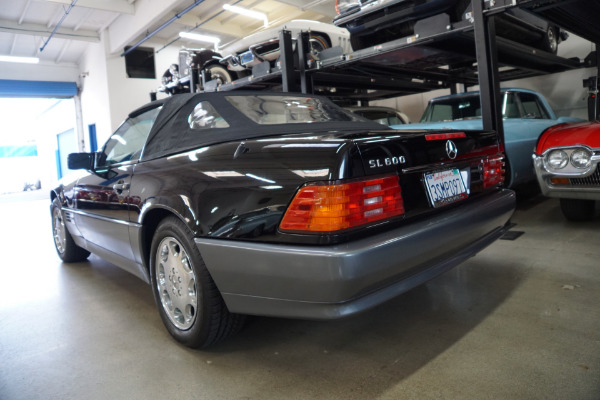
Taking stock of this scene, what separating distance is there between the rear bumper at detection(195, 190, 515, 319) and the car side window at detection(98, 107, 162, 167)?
3.44 feet

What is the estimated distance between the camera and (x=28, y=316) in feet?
7.91

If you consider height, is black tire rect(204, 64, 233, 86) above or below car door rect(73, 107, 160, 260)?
above

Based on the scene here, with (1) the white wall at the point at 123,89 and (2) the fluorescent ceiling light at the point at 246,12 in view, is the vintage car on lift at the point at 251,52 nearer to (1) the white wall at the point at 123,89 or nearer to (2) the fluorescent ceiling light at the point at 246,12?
(2) the fluorescent ceiling light at the point at 246,12

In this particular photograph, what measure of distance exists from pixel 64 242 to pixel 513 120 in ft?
15.0

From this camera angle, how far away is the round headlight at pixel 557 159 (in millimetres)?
2946

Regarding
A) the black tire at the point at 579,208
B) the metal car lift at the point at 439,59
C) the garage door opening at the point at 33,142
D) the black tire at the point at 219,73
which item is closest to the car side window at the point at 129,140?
the metal car lift at the point at 439,59

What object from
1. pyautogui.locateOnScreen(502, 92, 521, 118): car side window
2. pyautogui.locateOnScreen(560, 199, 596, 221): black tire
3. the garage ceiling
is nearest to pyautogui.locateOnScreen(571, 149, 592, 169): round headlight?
pyautogui.locateOnScreen(560, 199, 596, 221): black tire

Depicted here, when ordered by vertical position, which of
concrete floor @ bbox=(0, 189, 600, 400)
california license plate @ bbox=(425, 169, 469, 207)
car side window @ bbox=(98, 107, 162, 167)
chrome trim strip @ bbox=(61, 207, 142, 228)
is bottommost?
concrete floor @ bbox=(0, 189, 600, 400)

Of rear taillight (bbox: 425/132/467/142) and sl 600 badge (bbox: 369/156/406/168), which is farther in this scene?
rear taillight (bbox: 425/132/467/142)

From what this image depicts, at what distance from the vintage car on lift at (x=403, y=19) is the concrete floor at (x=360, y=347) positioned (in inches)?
88.0

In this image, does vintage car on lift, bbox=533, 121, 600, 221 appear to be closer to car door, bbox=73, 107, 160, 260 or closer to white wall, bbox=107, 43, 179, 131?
car door, bbox=73, 107, 160, 260

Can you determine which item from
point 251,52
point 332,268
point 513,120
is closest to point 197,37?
point 251,52

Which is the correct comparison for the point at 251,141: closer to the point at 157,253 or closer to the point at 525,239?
the point at 157,253

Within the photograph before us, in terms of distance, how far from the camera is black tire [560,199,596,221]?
350 centimetres
